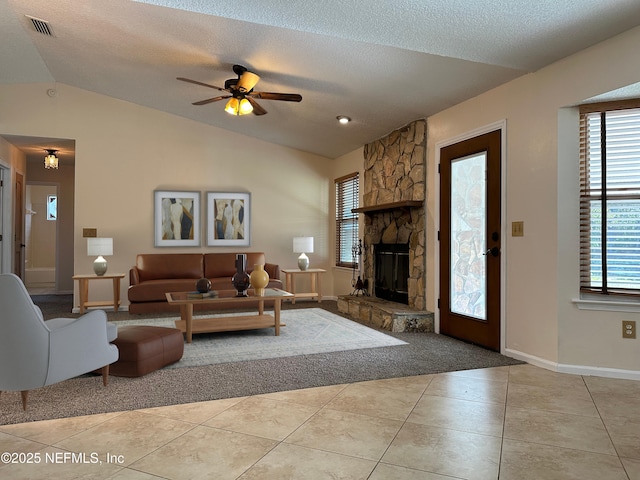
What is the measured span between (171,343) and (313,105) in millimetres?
3324

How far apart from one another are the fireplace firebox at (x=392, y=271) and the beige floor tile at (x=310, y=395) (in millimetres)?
2715

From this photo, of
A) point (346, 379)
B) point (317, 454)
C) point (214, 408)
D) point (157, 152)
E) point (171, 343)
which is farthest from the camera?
point (157, 152)

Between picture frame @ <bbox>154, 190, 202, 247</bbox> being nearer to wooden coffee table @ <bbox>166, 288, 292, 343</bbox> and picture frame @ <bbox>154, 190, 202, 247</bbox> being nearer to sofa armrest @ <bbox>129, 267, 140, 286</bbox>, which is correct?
sofa armrest @ <bbox>129, 267, 140, 286</bbox>

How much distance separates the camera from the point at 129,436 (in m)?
2.25

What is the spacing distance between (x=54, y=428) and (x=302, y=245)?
4937 mm

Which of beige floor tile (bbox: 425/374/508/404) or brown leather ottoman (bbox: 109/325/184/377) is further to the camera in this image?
brown leather ottoman (bbox: 109/325/184/377)

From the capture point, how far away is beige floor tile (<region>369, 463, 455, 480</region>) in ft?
6.08

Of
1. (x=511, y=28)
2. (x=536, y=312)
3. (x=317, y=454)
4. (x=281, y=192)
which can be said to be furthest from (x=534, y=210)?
(x=281, y=192)

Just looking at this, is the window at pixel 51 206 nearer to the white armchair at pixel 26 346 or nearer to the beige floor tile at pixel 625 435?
the white armchair at pixel 26 346

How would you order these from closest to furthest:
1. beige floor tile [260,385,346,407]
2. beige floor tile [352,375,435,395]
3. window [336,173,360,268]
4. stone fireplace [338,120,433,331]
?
beige floor tile [260,385,346,407], beige floor tile [352,375,435,395], stone fireplace [338,120,433,331], window [336,173,360,268]

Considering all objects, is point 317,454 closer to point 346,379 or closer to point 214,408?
point 214,408

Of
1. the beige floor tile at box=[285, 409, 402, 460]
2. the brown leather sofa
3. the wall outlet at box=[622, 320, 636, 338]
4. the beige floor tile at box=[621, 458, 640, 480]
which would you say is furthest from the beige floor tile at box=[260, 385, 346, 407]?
the brown leather sofa

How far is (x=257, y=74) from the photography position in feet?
15.3

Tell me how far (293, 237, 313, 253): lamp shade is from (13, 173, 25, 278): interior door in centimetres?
469
